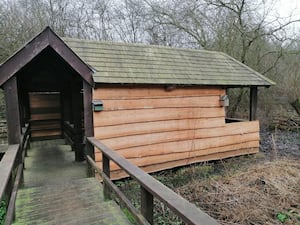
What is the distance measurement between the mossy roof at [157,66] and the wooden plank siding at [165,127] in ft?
0.87

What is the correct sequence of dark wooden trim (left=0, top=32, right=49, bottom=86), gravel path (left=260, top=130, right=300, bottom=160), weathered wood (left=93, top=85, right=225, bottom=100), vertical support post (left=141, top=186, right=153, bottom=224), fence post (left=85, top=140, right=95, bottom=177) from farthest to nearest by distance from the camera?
gravel path (left=260, top=130, right=300, bottom=160) → weathered wood (left=93, top=85, right=225, bottom=100) → fence post (left=85, top=140, right=95, bottom=177) → dark wooden trim (left=0, top=32, right=49, bottom=86) → vertical support post (left=141, top=186, right=153, bottom=224)

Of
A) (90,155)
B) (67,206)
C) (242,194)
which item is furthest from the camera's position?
(242,194)

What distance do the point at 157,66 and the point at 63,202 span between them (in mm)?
4138

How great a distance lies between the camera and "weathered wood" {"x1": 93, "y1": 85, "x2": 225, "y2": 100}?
5257mm

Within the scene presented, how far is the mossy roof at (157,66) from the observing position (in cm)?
555

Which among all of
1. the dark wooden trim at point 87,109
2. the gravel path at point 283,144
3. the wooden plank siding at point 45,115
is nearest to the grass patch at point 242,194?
the dark wooden trim at point 87,109

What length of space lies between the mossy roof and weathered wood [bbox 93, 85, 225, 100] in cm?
23

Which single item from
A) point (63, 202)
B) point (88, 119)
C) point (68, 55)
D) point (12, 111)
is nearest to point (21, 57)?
point (68, 55)

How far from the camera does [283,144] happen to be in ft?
30.9

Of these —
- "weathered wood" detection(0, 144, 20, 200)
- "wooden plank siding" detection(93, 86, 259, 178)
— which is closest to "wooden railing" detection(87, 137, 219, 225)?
"weathered wood" detection(0, 144, 20, 200)

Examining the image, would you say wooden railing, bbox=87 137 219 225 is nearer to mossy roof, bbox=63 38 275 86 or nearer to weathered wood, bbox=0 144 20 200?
weathered wood, bbox=0 144 20 200

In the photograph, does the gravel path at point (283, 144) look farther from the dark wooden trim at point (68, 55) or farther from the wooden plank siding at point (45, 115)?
the wooden plank siding at point (45, 115)

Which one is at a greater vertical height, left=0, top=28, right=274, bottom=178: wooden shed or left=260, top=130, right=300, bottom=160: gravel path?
left=0, top=28, right=274, bottom=178: wooden shed

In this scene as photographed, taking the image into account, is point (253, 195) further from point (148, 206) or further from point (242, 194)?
point (148, 206)
